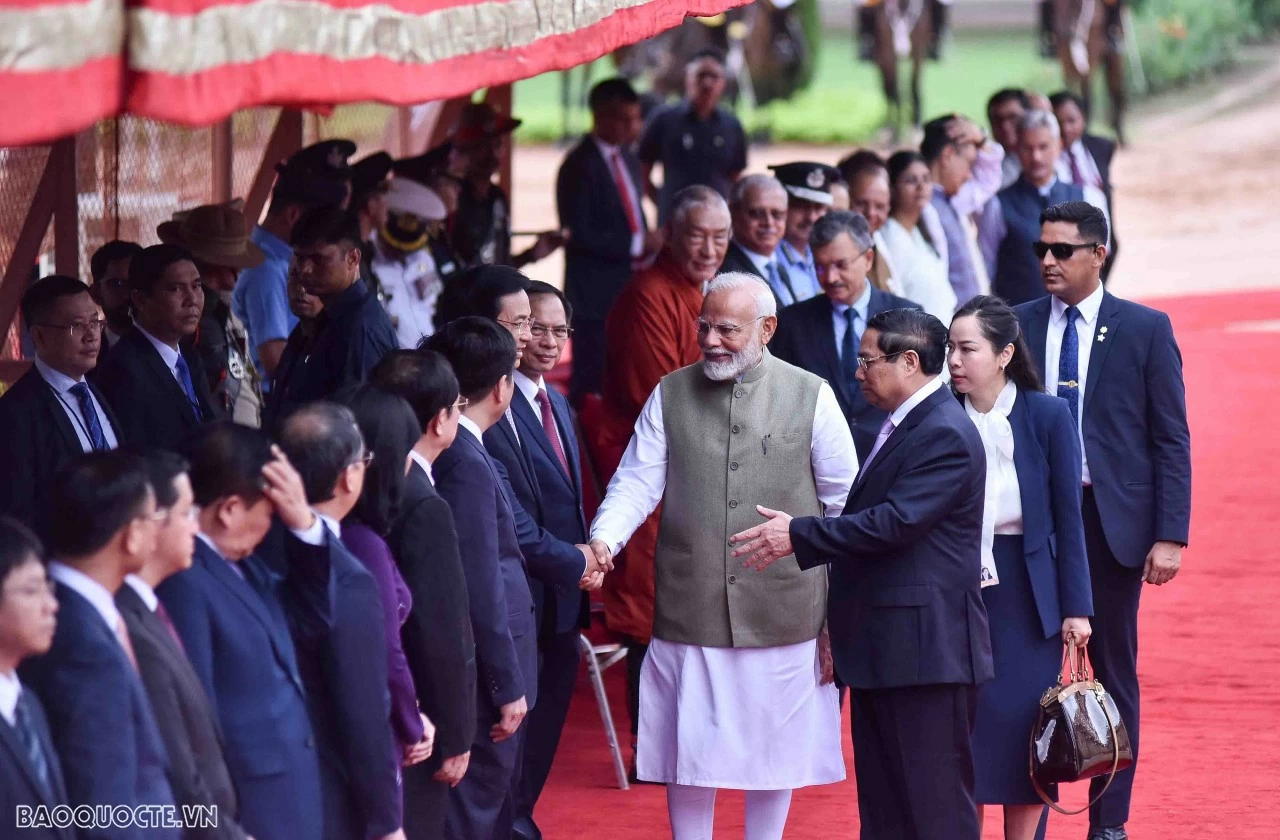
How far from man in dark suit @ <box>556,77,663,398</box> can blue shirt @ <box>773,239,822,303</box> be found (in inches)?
103

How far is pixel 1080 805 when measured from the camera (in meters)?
5.70

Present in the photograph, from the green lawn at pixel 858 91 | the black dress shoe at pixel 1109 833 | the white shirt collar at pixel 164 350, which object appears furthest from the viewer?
the green lawn at pixel 858 91

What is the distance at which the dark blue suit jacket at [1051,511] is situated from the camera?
480cm

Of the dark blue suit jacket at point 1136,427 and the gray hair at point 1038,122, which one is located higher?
the gray hair at point 1038,122

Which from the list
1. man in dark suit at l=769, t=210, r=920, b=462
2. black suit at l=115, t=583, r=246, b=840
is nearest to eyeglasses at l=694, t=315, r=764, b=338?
man in dark suit at l=769, t=210, r=920, b=462

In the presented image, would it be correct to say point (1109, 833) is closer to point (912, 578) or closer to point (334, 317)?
point (912, 578)

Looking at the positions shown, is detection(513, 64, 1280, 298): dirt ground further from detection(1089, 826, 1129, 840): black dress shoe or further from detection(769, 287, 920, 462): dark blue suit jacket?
detection(1089, 826, 1129, 840): black dress shoe

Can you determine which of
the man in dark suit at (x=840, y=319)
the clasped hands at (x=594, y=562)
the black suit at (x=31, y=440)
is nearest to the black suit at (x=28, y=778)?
the black suit at (x=31, y=440)

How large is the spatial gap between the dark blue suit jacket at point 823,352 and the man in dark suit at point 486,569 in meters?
2.03

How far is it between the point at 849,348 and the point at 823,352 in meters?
0.09

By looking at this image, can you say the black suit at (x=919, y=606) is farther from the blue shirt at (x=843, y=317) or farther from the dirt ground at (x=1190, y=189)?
the dirt ground at (x=1190, y=189)

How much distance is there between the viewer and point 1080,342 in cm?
533

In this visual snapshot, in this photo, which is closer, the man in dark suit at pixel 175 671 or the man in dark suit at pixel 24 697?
the man in dark suit at pixel 24 697

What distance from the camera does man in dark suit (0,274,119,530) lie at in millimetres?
4422
